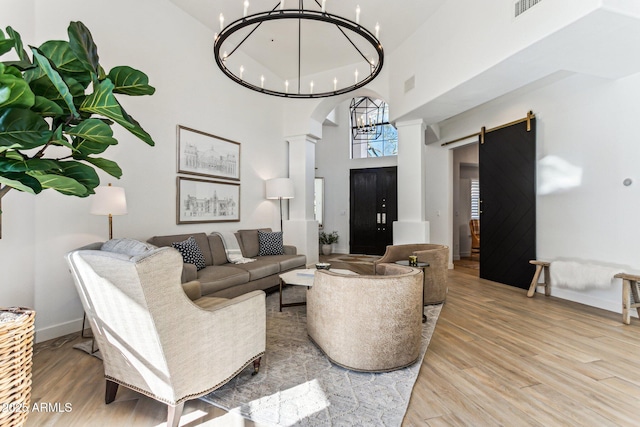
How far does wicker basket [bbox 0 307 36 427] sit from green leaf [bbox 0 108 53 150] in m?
0.56

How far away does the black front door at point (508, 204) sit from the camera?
4.81m

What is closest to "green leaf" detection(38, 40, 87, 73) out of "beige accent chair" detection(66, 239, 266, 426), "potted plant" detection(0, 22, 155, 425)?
"potted plant" detection(0, 22, 155, 425)

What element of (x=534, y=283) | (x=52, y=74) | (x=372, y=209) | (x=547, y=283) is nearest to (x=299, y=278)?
(x=52, y=74)

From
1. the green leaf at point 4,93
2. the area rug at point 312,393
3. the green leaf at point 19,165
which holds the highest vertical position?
the green leaf at point 4,93

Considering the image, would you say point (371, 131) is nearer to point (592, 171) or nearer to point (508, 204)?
point (508, 204)

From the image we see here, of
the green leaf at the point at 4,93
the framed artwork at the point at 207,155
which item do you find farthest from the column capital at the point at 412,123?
the green leaf at the point at 4,93

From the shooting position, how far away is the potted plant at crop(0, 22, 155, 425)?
2.82 feet

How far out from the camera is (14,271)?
270cm

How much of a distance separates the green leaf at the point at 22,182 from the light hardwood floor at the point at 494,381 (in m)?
1.50

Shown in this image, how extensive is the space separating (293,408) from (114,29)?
163 inches

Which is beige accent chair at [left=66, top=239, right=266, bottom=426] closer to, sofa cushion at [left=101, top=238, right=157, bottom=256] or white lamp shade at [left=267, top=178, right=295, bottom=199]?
sofa cushion at [left=101, top=238, right=157, bottom=256]

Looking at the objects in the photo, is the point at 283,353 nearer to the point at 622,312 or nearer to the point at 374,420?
the point at 374,420

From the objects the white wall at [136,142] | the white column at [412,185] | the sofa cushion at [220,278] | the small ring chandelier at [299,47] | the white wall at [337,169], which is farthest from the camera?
the white wall at [337,169]

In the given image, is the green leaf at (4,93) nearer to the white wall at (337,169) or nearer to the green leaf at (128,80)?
the green leaf at (128,80)
